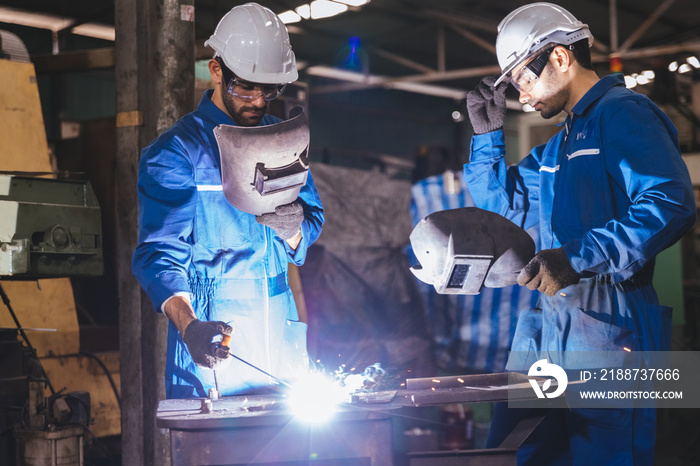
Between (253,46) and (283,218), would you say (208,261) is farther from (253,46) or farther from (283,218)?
(253,46)

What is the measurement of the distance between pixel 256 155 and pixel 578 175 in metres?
0.91

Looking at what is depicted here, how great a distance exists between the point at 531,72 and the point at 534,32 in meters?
0.12

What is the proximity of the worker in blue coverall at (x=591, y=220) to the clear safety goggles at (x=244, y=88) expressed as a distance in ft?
2.39

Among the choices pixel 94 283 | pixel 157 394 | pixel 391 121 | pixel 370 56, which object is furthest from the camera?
pixel 391 121

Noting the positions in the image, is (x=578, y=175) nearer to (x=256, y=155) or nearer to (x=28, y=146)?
(x=256, y=155)

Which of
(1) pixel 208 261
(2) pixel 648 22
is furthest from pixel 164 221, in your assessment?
(2) pixel 648 22

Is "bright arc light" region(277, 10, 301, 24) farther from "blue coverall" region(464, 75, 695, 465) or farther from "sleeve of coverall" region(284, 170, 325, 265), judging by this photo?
"blue coverall" region(464, 75, 695, 465)

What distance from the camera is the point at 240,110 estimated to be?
2.35m

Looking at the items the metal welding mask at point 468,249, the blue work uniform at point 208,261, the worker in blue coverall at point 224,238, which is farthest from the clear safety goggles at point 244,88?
the metal welding mask at point 468,249

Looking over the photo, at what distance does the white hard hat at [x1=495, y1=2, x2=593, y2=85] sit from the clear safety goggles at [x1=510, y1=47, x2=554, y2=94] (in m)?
0.02

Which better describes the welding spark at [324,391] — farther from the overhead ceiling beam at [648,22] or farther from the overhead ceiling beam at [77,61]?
the overhead ceiling beam at [648,22]

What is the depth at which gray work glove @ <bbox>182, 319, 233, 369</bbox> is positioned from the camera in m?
1.85

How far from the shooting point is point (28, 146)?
3971 mm

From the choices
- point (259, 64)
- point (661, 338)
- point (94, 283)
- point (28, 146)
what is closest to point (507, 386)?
point (661, 338)
